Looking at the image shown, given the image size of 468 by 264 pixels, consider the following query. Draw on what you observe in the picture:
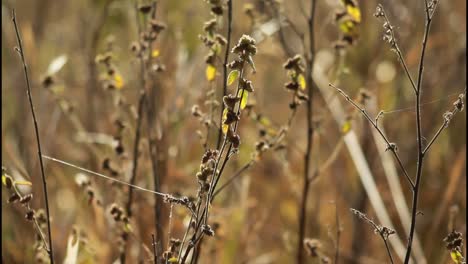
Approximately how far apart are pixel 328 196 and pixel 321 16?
993 millimetres

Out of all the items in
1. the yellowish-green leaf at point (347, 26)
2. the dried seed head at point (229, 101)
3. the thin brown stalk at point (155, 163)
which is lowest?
the dried seed head at point (229, 101)

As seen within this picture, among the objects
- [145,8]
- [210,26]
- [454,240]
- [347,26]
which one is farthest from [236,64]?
[347,26]

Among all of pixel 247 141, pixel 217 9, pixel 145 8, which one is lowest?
pixel 217 9

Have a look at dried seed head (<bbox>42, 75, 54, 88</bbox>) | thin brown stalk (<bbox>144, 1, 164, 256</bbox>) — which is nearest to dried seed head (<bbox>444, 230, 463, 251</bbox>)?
thin brown stalk (<bbox>144, 1, 164, 256</bbox>)

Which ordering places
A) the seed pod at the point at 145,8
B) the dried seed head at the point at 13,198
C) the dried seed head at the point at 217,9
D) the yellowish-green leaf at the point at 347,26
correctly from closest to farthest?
the dried seed head at the point at 13,198, the dried seed head at the point at 217,9, the seed pod at the point at 145,8, the yellowish-green leaf at the point at 347,26

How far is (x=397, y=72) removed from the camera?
2184 mm

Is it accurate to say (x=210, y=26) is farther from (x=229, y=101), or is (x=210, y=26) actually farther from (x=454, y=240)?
(x=454, y=240)

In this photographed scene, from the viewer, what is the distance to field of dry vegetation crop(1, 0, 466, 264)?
1475 millimetres

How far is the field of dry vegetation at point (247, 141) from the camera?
4.84 ft

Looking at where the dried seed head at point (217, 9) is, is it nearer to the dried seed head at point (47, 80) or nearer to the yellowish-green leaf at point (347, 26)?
the yellowish-green leaf at point (347, 26)

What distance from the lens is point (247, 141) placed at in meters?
2.29

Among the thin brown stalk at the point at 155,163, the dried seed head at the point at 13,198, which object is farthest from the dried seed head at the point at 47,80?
the dried seed head at the point at 13,198

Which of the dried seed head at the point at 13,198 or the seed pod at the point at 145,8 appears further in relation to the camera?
the seed pod at the point at 145,8

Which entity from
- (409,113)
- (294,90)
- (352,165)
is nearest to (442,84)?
(409,113)
